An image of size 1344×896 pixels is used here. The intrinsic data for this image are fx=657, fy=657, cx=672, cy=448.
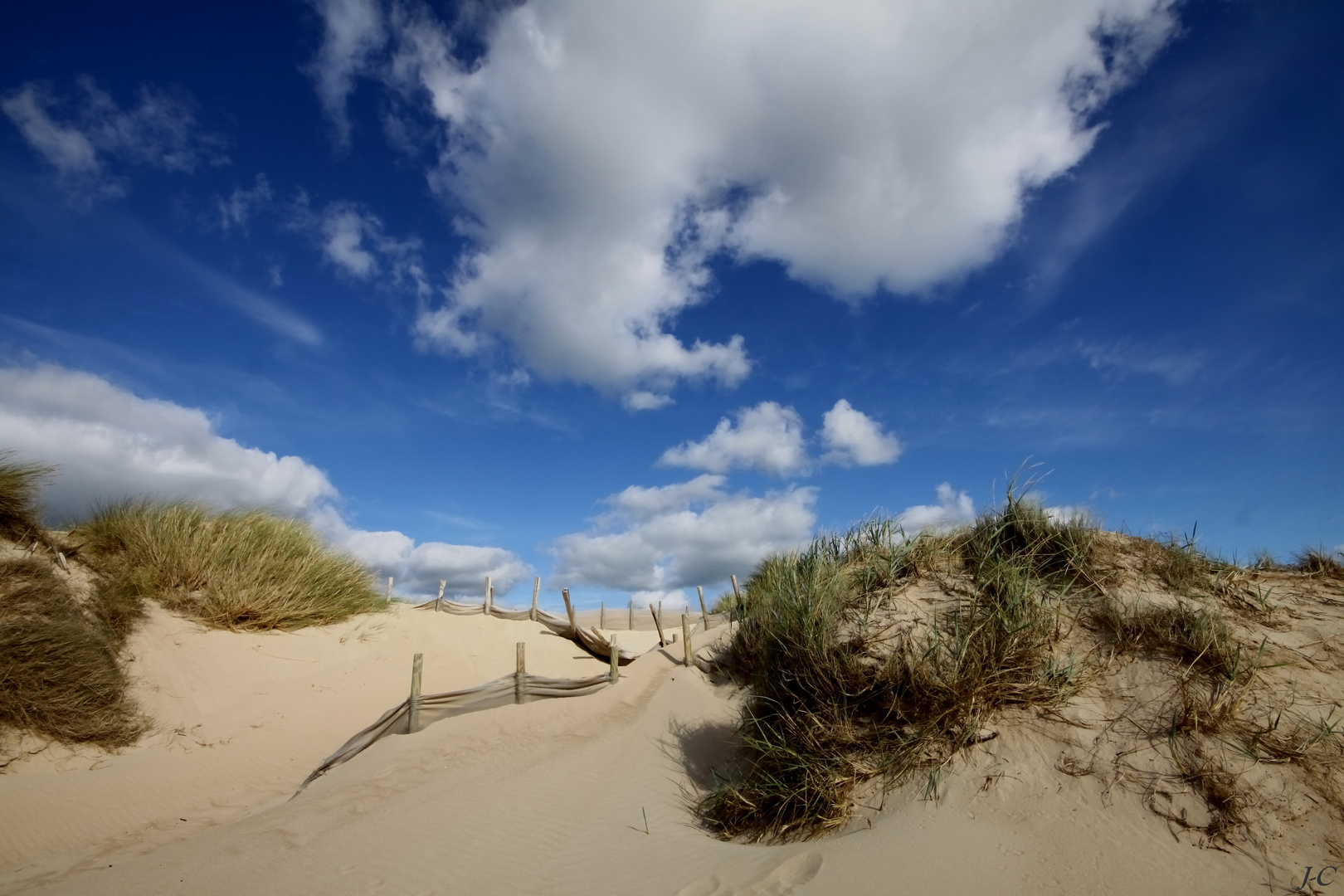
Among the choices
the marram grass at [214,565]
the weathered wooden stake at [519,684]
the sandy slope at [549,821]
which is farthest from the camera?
the marram grass at [214,565]

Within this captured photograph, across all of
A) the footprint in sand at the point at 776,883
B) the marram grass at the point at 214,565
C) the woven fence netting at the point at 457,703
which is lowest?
the footprint in sand at the point at 776,883

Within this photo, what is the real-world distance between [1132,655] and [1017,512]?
1828 mm

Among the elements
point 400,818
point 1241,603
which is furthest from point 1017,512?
point 400,818

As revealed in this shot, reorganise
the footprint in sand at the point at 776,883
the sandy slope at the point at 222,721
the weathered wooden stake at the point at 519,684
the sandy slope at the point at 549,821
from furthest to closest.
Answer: the weathered wooden stake at the point at 519,684
the sandy slope at the point at 222,721
the footprint in sand at the point at 776,883
the sandy slope at the point at 549,821

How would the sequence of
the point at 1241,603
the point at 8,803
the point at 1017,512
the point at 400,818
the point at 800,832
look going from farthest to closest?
the point at 8,803 → the point at 400,818 → the point at 1017,512 → the point at 1241,603 → the point at 800,832

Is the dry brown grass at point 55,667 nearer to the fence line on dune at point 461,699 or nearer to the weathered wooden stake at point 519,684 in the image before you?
the fence line on dune at point 461,699

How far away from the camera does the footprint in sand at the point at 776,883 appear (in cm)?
419

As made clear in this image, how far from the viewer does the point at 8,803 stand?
8555 mm

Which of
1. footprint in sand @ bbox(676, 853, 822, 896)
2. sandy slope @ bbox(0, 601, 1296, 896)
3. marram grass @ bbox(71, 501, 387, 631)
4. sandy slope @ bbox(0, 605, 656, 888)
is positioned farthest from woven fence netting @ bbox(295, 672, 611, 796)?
marram grass @ bbox(71, 501, 387, 631)

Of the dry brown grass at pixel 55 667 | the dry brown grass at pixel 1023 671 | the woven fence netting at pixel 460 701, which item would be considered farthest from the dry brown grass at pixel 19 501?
the dry brown grass at pixel 1023 671

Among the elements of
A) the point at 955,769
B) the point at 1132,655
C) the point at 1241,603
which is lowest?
the point at 955,769

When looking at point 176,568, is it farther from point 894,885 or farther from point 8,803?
point 894,885

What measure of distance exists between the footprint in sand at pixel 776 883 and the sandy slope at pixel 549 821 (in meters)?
0.01

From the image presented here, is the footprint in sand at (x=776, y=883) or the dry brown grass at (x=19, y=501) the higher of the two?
the dry brown grass at (x=19, y=501)
